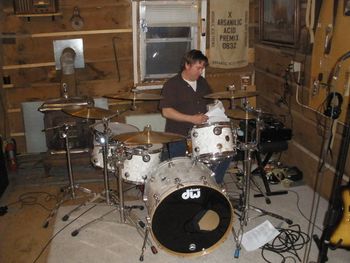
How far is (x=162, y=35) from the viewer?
462 cm

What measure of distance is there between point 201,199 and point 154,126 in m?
2.34

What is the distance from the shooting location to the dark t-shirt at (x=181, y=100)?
3.45m

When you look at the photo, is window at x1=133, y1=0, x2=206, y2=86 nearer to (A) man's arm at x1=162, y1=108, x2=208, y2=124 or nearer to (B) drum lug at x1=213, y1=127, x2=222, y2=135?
(A) man's arm at x1=162, y1=108, x2=208, y2=124

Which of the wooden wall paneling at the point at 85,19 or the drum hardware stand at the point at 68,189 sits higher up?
the wooden wall paneling at the point at 85,19

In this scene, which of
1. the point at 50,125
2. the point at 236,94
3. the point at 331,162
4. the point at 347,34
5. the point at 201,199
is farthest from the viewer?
the point at 50,125

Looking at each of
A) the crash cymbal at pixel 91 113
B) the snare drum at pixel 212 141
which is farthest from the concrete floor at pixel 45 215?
the crash cymbal at pixel 91 113

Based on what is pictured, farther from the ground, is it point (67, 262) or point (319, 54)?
point (319, 54)

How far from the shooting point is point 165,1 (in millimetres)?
4457

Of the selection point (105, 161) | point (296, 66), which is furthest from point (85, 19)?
point (296, 66)

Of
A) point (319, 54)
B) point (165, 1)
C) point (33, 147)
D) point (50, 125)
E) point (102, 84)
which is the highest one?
point (165, 1)

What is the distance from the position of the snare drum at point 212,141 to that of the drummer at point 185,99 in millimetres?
311

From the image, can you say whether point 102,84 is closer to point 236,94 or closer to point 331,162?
point 236,94

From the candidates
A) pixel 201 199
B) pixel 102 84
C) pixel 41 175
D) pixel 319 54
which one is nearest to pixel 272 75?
pixel 319 54

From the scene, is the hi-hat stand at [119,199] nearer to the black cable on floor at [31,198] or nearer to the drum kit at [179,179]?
the drum kit at [179,179]
